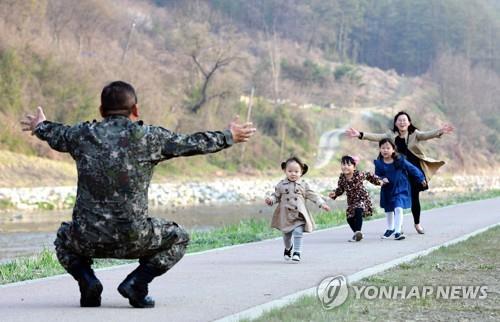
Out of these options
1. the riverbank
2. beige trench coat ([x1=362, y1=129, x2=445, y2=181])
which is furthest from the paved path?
the riverbank

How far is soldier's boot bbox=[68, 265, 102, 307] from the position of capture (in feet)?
23.6

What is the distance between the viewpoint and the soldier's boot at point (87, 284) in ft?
23.6

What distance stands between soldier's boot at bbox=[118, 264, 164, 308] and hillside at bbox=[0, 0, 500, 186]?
2996cm

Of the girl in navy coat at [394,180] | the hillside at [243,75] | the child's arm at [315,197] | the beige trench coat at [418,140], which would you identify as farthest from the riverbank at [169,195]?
the child's arm at [315,197]

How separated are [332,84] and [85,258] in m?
92.5

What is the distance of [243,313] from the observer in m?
6.84

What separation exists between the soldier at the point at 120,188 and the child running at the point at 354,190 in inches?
245

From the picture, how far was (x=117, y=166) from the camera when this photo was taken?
6.97 metres

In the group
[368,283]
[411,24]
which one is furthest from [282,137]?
[411,24]

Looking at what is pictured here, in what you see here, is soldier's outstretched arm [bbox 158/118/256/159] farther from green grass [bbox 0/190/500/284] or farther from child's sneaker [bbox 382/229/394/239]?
child's sneaker [bbox 382/229/394/239]

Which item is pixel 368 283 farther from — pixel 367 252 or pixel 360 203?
pixel 360 203

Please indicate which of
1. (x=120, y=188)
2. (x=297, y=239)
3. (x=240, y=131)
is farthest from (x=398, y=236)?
(x=120, y=188)

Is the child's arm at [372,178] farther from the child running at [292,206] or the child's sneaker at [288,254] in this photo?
the child's sneaker at [288,254]

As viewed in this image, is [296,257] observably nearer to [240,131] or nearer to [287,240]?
[287,240]
